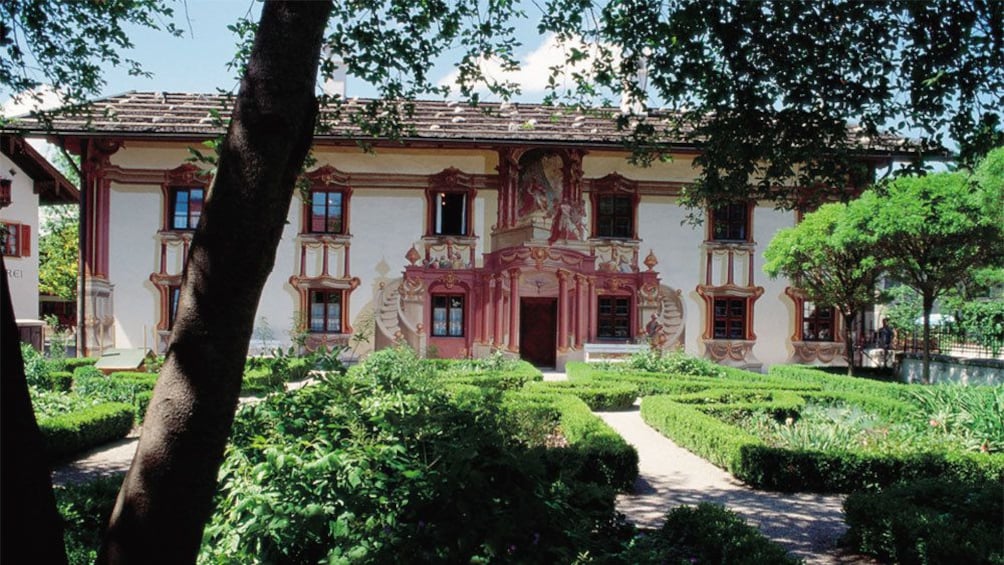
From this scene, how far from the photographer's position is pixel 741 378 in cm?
1527

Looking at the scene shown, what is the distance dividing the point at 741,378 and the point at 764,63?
1101cm

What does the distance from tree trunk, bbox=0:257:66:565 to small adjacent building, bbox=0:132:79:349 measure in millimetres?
24372

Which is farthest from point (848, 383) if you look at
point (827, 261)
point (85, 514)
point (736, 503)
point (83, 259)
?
point (83, 259)

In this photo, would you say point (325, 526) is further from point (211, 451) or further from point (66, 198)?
point (66, 198)

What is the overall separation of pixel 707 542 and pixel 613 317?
1550 centimetres

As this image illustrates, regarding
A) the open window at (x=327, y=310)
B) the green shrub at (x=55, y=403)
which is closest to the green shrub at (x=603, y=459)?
the green shrub at (x=55, y=403)

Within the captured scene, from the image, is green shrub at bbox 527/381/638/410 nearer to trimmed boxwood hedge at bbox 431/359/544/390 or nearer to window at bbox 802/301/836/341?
trimmed boxwood hedge at bbox 431/359/544/390

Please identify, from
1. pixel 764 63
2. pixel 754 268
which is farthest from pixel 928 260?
pixel 764 63

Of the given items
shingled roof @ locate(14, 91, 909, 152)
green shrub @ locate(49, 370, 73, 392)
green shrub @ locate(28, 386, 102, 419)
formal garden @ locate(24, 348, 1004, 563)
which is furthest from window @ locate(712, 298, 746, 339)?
green shrub @ locate(49, 370, 73, 392)

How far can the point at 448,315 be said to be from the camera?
1983 cm

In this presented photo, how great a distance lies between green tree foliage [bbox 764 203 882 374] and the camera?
14.9 m

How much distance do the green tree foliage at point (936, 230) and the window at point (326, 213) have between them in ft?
45.3

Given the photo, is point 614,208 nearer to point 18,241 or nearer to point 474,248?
point 474,248

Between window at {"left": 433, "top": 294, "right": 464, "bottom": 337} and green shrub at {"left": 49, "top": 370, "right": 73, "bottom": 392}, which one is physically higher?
window at {"left": 433, "top": 294, "right": 464, "bottom": 337}
